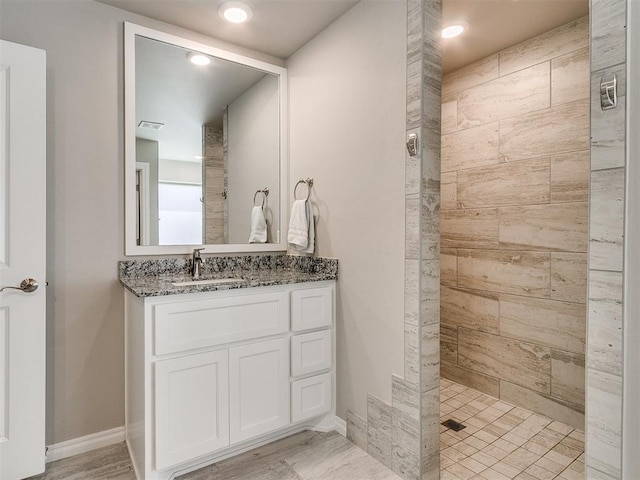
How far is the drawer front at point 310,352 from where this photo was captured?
201 cm

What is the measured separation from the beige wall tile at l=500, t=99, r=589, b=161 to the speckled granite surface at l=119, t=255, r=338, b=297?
143 cm

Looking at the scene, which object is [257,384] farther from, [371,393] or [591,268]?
[591,268]

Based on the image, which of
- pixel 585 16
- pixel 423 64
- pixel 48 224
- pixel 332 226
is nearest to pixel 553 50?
pixel 585 16

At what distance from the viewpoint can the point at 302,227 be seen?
2.30m

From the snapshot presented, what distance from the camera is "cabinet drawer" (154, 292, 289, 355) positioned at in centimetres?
163

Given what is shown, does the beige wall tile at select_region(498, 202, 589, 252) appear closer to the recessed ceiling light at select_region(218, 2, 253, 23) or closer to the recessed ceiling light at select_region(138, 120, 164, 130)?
the recessed ceiling light at select_region(218, 2, 253, 23)

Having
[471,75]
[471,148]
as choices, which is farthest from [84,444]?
[471,75]

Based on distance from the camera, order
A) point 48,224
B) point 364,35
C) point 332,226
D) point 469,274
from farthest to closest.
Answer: point 469,274 → point 332,226 → point 364,35 → point 48,224

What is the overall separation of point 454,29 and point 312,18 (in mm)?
847

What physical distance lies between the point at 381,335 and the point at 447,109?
1.92m

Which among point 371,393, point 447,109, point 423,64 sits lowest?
point 371,393

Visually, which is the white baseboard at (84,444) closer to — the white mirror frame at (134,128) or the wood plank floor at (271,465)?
the wood plank floor at (271,465)

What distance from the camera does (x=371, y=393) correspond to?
6.41 feet

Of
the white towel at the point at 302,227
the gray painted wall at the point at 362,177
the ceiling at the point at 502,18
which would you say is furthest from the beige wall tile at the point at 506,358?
the ceiling at the point at 502,18
